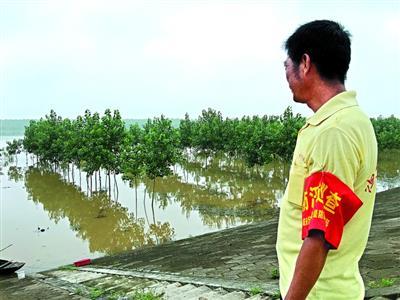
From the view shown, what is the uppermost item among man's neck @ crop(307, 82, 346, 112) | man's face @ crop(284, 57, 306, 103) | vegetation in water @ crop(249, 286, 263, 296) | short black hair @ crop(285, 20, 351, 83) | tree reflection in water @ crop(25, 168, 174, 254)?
Answer: short black hair @ crop(285, 20, 351, 83)

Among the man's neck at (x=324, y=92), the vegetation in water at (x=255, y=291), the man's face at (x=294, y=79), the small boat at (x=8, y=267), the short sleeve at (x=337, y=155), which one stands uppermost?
the man's face at (x=294, y=79)

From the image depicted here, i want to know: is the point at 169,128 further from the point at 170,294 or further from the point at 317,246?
the point at 317,246

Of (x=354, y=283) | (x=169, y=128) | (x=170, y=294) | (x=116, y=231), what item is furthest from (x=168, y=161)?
(x=354, y=283)

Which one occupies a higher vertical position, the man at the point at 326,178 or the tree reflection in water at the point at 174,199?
the man at the point at 326,178

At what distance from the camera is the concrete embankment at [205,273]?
191 inches

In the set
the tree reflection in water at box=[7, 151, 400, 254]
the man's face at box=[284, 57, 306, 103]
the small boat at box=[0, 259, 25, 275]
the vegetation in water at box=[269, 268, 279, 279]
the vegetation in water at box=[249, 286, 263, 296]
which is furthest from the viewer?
the tree reflection in water at box=[7, 151, 400, 254]

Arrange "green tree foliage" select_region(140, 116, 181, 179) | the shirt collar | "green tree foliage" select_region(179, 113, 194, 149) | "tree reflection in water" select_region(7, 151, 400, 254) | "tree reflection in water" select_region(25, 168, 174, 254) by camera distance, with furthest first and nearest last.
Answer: "green tree foliage" select_region(179, 113, 194, 149) → "green tree foliage" select_region(140, 116, 181, 179) → "tree reflection in water" select_region(7, 151, 400, 254) → "tree reflection in water" select_region(25, 168, 174, 254) → the shirt collar

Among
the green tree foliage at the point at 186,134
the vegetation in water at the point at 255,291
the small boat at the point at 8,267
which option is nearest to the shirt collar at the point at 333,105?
the vegetation in water at the point at 255,291

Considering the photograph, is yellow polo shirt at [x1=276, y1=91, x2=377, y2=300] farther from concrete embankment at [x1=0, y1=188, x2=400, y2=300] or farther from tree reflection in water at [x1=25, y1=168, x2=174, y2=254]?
tree reflection in water at [x1=25, y1=168, x2=174, y2=254]

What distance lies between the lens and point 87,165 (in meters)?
23.5

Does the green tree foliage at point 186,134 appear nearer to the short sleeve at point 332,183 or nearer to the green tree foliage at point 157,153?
the green tree foliage at point 157,153

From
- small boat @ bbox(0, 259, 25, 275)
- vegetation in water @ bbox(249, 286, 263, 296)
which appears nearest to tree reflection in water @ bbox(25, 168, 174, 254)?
small boat @ bbox(0, 259, 25, 275)

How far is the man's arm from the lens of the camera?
4.46 feet

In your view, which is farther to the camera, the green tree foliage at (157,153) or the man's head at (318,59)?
the green tree foliage at (157,153)
